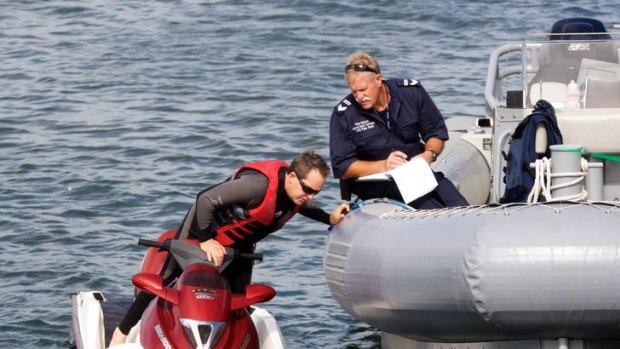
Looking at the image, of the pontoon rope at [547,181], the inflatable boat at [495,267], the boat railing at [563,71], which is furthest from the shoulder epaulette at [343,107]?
the boat railing at [563,71]

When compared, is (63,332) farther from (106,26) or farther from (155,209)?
(106,26)

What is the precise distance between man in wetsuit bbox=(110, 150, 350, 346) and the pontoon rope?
80 cm

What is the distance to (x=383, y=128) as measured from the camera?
6.65 m

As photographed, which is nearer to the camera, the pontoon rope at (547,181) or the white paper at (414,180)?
the pontoon rope at (547,181)

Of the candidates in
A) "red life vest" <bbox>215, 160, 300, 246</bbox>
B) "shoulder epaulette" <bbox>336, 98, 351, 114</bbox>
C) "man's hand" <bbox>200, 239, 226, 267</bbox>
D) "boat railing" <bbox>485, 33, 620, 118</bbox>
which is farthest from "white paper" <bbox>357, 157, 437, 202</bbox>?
"boat railing" <bbox>485, 33, 620, 118</bbox>

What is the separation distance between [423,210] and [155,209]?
4.38m

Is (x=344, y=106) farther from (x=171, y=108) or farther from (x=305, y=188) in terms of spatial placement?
(x=171, y=108)

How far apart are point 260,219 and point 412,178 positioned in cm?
71

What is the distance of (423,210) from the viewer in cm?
624

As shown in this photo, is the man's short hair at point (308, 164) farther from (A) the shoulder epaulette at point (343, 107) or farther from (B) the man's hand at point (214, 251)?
Answer: (A) the shoulder epaulette at point (343, 107)

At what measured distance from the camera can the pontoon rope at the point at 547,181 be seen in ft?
20.3

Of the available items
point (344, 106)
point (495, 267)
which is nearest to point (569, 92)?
point (344, 106)

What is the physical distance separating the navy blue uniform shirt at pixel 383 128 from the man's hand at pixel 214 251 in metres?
0.73

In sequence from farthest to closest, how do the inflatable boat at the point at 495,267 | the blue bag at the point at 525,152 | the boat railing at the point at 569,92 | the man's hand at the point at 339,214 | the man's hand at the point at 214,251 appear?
the boat railing at the point at 569,92
the blue bag at the point at 525,152
the man's hand at the point at 339,214
the man's hand at the point at 214,251
the inflatable boat at the point at 495,267
